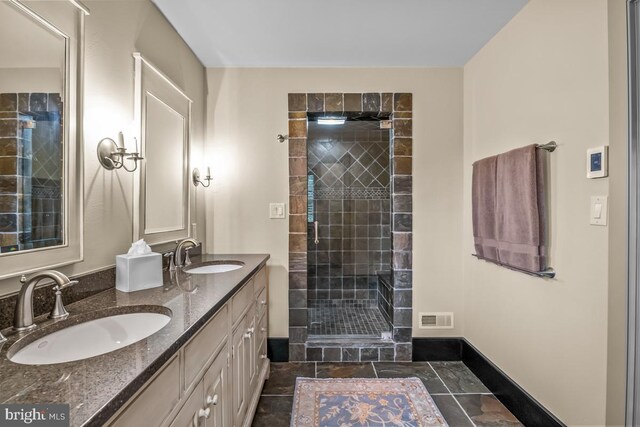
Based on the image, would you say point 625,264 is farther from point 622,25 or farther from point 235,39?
point 235,39

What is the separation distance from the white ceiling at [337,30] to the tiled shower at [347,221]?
1.11 m

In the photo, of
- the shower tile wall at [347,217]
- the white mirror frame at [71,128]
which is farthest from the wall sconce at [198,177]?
the shower tile wall at [347,217]

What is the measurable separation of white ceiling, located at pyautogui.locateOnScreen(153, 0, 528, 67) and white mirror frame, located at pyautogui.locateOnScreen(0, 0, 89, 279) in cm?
74

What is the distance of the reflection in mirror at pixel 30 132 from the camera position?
94 centimetres

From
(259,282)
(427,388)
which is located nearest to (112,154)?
(259,282)

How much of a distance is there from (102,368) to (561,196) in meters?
1.94

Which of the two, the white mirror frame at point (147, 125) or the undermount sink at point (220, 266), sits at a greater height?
the white mirror frame at point (147, 125)

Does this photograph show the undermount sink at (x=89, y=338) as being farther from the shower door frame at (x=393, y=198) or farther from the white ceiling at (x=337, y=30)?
the white ceiling at (x=337, y=30)

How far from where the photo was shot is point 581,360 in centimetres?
142

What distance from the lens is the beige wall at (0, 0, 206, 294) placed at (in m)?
1.27

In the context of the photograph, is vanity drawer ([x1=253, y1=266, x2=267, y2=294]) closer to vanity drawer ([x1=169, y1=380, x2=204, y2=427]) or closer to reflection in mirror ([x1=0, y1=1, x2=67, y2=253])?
Result: vanity drawer ([x1=169, y1=380, x2=204, y2=427])

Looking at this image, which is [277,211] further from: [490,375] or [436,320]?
[490,375]

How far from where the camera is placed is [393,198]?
250 cm

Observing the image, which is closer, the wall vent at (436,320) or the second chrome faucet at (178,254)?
the second chrome faucet at (178,254)
